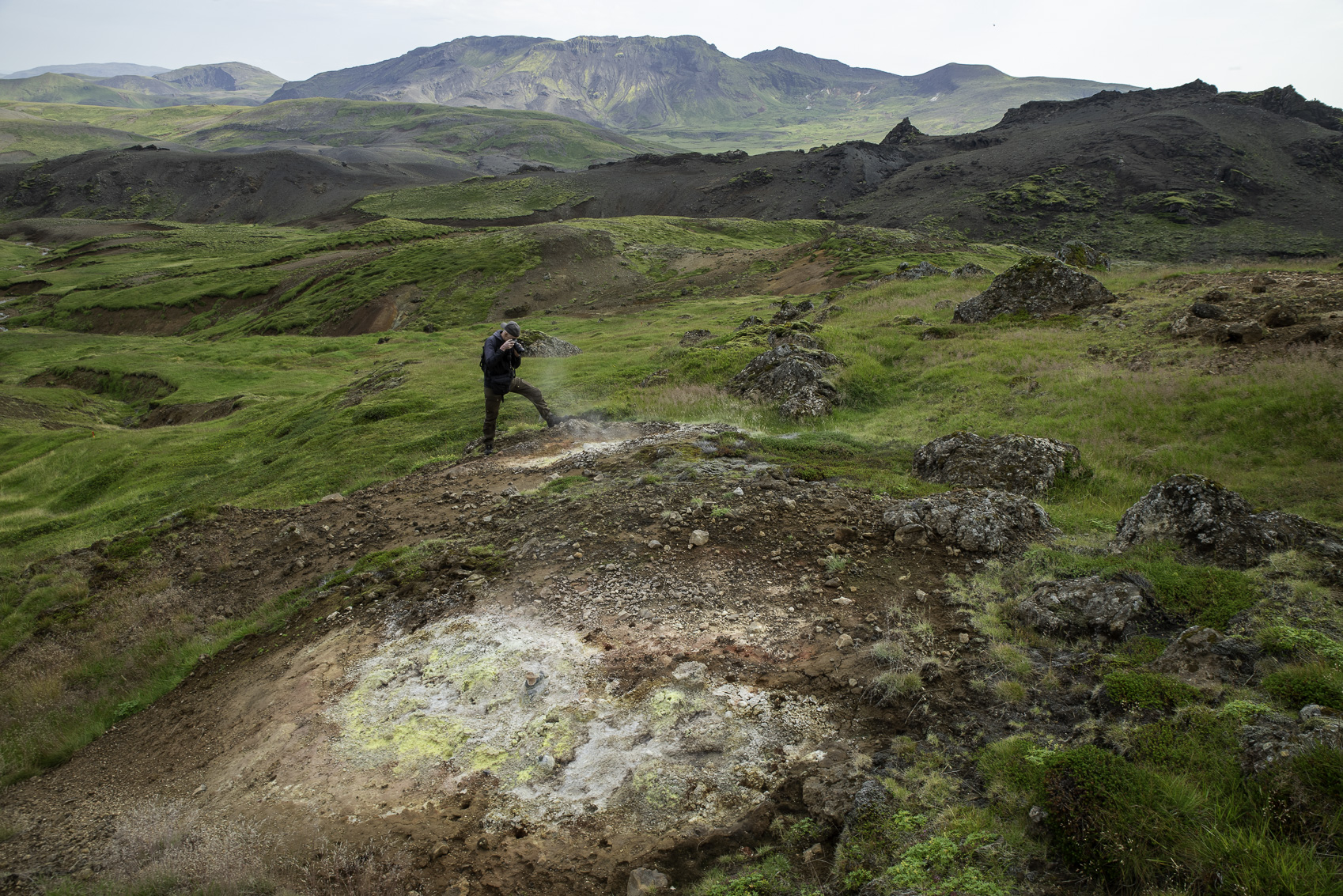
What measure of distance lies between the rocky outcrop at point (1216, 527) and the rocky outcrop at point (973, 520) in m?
1.18

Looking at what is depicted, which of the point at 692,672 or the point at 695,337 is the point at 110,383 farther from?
the point at 692,672

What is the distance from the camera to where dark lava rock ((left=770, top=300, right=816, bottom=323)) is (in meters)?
35.2

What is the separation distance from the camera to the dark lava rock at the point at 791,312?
35188mm

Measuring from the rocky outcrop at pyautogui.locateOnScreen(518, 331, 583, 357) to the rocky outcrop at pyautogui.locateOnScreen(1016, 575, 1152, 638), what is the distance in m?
29.5

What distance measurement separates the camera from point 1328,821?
388 cm

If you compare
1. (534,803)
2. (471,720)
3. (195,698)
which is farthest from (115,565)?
(534,803)

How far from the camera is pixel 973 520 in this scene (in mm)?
9648

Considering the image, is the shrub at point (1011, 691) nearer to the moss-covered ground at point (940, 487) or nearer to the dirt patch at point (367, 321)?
the moss-covered ground at point (940, 487)

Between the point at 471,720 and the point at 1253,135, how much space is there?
445 ft

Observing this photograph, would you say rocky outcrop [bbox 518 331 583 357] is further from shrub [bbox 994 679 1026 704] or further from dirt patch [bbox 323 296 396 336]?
dirt patch [bbox 323 296 396 336]

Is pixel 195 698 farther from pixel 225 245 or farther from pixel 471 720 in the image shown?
pixel 225 245

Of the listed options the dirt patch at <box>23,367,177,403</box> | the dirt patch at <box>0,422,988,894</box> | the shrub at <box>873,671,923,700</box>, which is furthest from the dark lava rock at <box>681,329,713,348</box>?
the dirt patch at <box>23,367,177,403</box>

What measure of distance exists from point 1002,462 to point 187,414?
42627 mm

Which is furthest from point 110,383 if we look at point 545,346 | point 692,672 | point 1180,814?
point 1180,814
